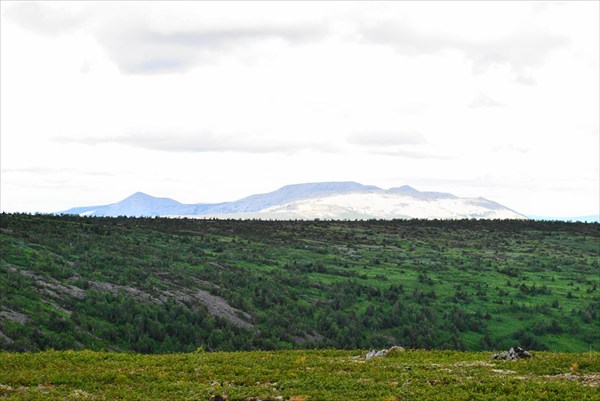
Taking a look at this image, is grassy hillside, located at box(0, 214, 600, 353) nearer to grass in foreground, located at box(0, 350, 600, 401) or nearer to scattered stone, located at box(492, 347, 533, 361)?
grass in foreground, located at box(0, 350, 600, 401)

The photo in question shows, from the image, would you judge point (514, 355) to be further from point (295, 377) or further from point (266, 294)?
point (266, 294)

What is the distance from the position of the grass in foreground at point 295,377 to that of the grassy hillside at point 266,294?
11.2 m

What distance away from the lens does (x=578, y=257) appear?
97.9 meters

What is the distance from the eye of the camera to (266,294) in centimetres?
5525

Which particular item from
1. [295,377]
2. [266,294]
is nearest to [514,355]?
[295,377]

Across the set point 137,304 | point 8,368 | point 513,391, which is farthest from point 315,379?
point 137,304

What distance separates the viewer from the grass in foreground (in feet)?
65.1

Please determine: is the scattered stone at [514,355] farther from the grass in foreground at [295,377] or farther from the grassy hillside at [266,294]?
the grassy hillside at [266,294]

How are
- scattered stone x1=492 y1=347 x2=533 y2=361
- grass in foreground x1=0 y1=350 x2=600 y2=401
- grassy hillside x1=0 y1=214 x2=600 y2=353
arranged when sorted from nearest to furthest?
grass in foreground x1=0 y1=350 x2=600 y2=401
scattered stone x1=492 y1=347 x2=533 y2=361
grassy hillside x1=0 y1=214 x2=600 y2=353

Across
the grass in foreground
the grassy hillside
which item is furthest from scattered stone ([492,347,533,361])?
the grassy hillside

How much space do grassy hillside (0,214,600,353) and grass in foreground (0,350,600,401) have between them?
11.2 metres

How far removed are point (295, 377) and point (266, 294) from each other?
32.3 m

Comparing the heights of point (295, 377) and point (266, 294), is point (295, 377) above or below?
above

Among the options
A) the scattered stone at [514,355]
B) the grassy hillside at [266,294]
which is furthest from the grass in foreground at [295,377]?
the grassy hillside at [266,294]
